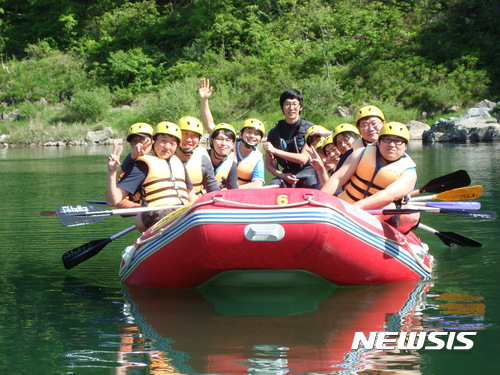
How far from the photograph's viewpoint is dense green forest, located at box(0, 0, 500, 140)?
31.3 meters

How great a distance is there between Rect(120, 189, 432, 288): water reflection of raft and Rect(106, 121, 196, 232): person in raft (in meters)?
0.39

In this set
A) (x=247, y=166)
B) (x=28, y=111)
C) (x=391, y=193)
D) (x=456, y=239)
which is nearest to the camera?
(x=391, y=193)

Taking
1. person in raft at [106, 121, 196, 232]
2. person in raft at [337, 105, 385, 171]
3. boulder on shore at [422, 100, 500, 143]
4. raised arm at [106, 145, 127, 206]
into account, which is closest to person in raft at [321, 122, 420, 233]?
person in raft at [337, 105, 385, 171]

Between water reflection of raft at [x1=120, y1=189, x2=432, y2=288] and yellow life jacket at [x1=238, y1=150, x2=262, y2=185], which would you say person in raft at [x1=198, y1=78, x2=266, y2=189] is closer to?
yellow life jacket at [x1=238, y1=150, x2=262, y2=185]

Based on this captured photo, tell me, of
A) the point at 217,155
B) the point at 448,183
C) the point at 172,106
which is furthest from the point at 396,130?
the point at 172,106

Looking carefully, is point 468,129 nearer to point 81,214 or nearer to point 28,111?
point 28,111

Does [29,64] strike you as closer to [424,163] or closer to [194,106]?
[194,106]

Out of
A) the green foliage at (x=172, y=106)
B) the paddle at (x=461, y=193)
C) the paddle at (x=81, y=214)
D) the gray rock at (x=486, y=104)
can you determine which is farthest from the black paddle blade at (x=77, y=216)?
the green foliage at (x=172, y=106)

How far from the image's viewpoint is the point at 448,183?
21.4 ft

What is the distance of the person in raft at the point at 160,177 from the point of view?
222 inches

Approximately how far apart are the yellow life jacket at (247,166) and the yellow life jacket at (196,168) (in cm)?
86

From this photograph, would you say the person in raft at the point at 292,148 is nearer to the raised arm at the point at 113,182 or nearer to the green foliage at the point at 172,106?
the raised arm at the point at 113,182

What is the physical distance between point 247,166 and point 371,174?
1670 millimetres

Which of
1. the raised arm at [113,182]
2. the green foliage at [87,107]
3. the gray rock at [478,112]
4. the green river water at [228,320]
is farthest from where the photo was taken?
the green foliage at [87,107]
